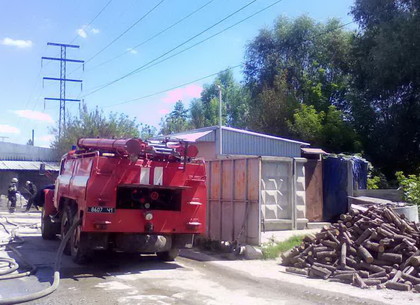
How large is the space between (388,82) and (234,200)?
1785 centimetres

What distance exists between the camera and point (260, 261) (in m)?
12.2

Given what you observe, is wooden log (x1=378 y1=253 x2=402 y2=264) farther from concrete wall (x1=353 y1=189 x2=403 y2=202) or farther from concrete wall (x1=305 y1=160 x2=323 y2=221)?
concrete wall (x1=353 y1=189 x2=403 y2=202)

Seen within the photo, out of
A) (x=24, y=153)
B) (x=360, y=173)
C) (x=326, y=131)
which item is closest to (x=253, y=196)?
(x=360, y=173)

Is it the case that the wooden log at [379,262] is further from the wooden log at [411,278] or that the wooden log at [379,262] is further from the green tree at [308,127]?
the green tree at [308,127]

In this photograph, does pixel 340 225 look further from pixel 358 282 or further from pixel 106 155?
pixel 106 155

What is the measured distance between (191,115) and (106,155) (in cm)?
5874

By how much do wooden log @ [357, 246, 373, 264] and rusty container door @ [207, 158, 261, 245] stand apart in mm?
2761

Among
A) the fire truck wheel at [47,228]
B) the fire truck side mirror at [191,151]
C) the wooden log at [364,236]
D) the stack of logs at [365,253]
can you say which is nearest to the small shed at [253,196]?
the stack of logs at [365,253]

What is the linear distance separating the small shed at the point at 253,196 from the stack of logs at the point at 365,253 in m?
1.66

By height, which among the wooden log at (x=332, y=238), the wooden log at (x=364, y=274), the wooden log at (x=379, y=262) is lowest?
the wooden log at (x=364, y=274)

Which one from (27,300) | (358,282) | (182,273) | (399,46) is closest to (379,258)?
(358,282)

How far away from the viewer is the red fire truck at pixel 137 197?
33.2 feet

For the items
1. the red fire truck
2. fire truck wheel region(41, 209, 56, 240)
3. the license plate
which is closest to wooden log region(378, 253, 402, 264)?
the red fire truck

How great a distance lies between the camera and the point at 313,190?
17047mm
